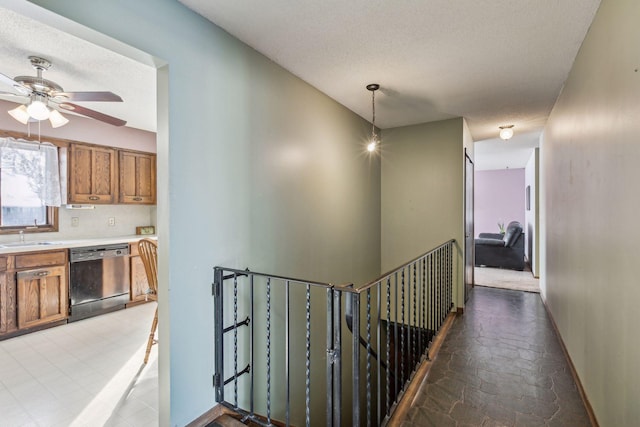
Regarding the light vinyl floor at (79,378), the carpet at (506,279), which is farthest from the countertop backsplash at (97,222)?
the carpet at (506,279)

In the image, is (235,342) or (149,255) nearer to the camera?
(235,342)

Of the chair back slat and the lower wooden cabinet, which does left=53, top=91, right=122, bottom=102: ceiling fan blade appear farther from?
the lower wooden cabinet

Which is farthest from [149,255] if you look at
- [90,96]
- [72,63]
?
[72,63]

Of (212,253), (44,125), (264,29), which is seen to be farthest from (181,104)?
(44,125)

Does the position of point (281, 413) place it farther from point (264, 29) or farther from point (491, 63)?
point (491, 63)

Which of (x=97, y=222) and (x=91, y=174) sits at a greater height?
(x=91, y=174)

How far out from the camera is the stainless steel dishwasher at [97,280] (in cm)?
368

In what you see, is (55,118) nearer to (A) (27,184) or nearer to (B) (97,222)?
(A) (27,184)

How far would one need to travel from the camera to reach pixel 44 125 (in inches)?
146

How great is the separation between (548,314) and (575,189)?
6.95ft

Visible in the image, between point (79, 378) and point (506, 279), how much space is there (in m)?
6.21

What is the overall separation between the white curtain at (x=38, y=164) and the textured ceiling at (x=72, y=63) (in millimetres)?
557

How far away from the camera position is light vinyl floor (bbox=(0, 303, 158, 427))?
2012mm

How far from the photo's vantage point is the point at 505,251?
6441mm
